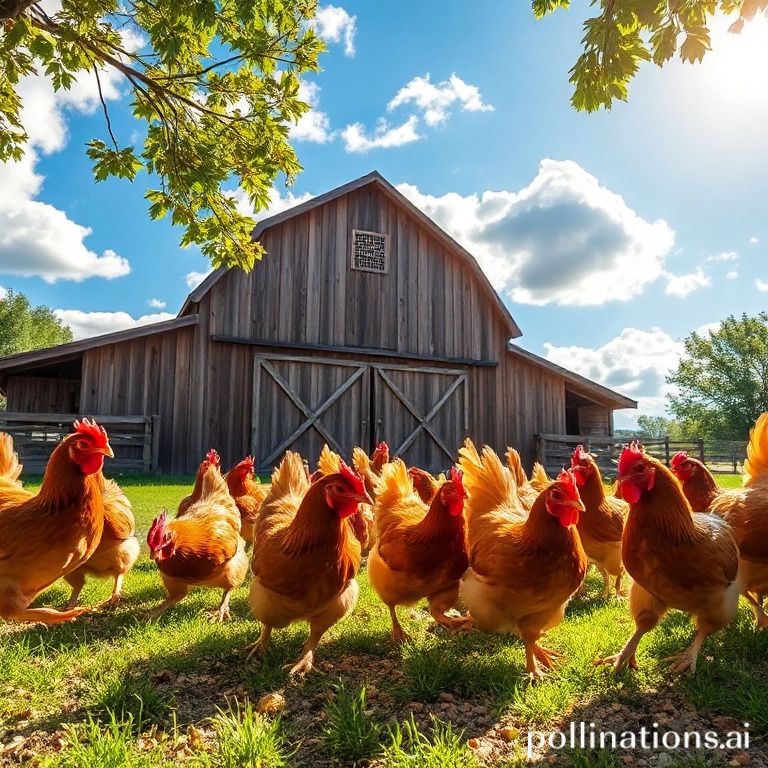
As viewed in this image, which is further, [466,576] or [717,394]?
[717,394]

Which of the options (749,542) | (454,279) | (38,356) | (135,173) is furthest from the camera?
(454,279)

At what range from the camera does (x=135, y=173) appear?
6492mm

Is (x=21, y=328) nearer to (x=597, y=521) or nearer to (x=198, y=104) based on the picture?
(x=198, y=104)

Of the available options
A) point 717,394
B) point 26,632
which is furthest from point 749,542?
point 717,394

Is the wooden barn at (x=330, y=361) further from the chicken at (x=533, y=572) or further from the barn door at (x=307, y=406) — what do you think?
the chicken at (x=533, y=572)

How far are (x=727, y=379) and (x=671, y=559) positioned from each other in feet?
191

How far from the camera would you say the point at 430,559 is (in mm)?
3648

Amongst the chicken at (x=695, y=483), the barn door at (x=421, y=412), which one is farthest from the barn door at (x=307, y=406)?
the chicken at (x=695, y=483)

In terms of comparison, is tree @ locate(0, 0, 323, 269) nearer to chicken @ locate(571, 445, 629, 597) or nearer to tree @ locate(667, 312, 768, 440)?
chicken @ locate(571, 445, 629, 597)

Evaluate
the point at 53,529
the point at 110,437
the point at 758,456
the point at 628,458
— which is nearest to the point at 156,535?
the point at 53,529

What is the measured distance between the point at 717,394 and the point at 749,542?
187ft

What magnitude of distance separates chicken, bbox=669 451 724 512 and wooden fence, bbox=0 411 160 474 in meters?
11.9

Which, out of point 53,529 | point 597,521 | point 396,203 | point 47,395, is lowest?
point 597,521

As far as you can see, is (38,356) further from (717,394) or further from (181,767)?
(717,394)
